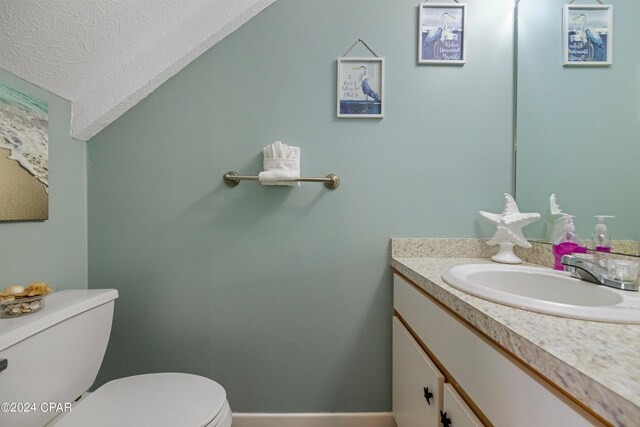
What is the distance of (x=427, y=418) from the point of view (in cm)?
77

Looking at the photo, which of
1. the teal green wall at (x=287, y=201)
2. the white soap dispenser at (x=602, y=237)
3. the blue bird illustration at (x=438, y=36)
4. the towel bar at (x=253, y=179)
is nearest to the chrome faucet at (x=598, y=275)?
the white soap dispenser at (x=602, y=237)

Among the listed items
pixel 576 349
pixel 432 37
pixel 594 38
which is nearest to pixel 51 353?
pixel 576 349

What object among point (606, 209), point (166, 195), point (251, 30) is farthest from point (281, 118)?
point (606, 209)

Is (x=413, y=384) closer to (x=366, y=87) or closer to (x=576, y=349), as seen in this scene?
(x=576, y=349)

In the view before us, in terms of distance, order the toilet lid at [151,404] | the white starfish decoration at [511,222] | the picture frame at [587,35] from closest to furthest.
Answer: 1. the toilet lid at [151,404]
2. the picture frame at [587,35]
3. the white starfish decoration at [511,222]

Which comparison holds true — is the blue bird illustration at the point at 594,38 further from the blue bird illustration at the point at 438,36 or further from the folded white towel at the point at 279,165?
the folded white towel at the point at 279,165

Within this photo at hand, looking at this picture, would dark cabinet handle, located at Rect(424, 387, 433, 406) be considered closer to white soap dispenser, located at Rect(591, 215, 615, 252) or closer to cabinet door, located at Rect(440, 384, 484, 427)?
cabinet door, located at Rect(440, 384, 484, 427)

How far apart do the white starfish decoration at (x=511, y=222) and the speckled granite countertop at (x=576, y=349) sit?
1.90ft

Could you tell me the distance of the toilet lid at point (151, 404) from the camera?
721 millimetres

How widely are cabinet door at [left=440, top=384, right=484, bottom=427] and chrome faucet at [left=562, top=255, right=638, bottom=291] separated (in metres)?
0.47

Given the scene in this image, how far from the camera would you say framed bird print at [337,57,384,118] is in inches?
46.4

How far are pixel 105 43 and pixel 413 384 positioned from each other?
5.47 ft

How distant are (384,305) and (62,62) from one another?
1.59 metres

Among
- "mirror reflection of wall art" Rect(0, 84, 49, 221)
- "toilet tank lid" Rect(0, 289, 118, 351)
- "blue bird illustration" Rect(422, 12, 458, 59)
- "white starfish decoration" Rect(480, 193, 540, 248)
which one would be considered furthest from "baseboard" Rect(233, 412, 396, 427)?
"blue bird illustration" Rect(422, 12, 458, 59)
